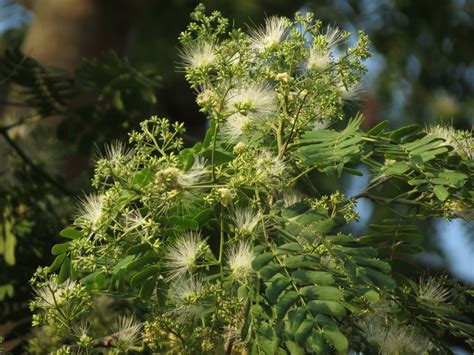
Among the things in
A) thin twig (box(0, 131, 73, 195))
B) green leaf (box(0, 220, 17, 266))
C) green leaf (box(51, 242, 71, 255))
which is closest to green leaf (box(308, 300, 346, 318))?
green leaf (box(51, 242, 71, 255))

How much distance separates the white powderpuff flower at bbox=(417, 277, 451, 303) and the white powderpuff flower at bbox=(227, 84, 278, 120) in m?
0.37

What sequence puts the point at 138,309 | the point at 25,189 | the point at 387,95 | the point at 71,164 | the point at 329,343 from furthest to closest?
the point at 387,95 → the point at 71,164 → the point at 25,189 → the point at 138,309 → the point at 329,343

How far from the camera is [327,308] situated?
1.32 meters

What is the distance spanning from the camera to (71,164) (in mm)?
3186

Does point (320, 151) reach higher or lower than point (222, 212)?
higher

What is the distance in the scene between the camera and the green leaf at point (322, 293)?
4.38ft

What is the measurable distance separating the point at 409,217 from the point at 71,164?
1.74 m

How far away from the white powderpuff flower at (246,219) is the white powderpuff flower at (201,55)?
0.23 metres

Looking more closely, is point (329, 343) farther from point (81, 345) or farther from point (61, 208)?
point (61, 208)

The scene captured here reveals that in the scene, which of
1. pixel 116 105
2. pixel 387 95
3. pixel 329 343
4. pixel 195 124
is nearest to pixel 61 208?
pixel 116 105

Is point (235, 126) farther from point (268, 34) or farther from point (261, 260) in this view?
point (261, 260)

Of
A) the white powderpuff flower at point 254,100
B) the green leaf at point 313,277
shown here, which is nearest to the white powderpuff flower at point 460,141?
the white powderpuff flower at point 254,100

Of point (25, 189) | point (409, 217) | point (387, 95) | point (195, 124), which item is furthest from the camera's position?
point (195, 124)

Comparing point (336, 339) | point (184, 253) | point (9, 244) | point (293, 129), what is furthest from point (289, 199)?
point (9, 244)
